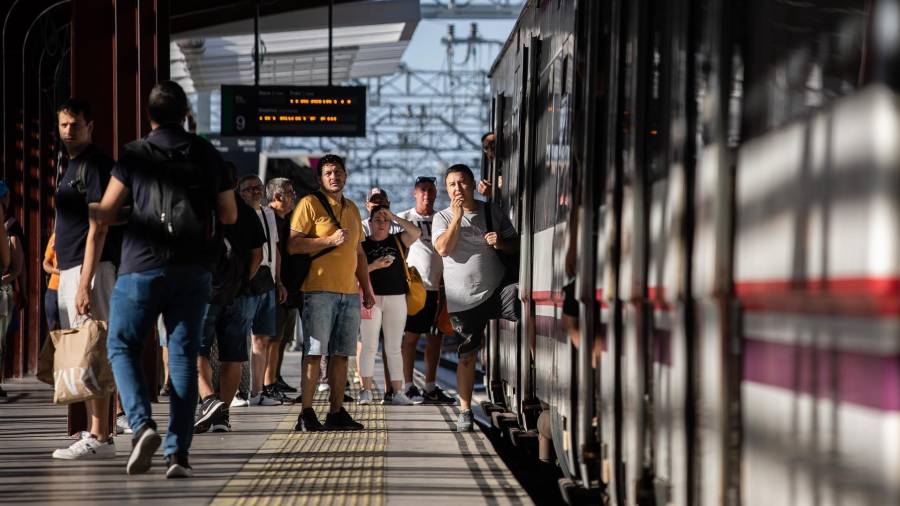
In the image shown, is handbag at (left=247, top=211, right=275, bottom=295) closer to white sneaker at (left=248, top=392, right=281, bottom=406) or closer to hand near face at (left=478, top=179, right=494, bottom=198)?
white sneaker at (left=248, top=392, right=281, bottom=406)

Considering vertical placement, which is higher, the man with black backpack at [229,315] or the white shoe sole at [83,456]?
the man with black backpack at [229,315]

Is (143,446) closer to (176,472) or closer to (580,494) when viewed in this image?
(176,472)

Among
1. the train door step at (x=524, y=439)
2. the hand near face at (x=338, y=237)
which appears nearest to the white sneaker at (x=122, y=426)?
the hand near face at (x=338, y=237)

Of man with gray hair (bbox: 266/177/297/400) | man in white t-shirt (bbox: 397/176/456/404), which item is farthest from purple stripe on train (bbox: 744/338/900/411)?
man in white t-shirt (bbox: 397/176/456/404)

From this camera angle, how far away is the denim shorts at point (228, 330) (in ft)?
33.8

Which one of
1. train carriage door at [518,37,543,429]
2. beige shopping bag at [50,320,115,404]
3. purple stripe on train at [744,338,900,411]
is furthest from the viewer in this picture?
train carriage door at [518,37,543,429]

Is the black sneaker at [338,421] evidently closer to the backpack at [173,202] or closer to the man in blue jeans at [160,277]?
the man in blue jeans at [160,277]

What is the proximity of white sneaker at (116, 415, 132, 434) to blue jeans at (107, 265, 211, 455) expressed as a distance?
2.80 meters

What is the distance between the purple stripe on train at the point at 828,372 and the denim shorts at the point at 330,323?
6.57 meters

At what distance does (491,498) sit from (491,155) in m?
5.87

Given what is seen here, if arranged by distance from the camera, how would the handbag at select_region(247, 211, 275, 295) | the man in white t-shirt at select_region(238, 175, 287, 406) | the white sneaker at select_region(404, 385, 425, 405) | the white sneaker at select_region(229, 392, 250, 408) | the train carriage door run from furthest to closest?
the white sneaker at select_region(404, 385, 425, 405) → the white sneaker at select_region(229, 392, 250, 408) → the man in white t-shirt at select_region(238, 175, 287, 406) → the handbag at select_region(247, 211, 275, 295) → the train carriage door

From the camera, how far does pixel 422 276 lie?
1380cm

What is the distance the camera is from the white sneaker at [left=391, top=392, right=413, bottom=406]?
13.0 meters

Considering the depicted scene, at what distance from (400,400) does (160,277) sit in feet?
18.7
